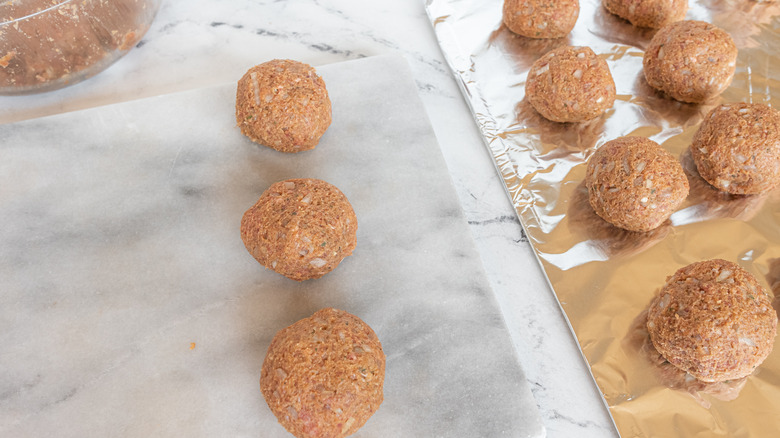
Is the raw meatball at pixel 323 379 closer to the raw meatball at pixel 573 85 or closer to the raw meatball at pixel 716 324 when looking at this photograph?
the raw meatball at pixel 716 324

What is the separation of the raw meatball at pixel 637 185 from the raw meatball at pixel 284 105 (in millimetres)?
974

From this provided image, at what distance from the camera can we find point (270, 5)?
2.66 m

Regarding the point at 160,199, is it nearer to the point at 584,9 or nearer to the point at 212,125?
the point at 212,125

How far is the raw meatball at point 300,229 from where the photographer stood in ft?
5.48

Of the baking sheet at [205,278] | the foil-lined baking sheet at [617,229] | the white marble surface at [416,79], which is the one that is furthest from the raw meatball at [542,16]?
the baking sheet at [205,278]

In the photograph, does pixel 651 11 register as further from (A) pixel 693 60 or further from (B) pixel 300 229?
(B) pixel 300 229

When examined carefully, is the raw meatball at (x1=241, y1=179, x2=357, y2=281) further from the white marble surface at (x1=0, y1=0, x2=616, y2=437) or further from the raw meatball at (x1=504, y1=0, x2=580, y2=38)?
the raw meatball at (x1=504, y1=0, x2=580, y2=38)

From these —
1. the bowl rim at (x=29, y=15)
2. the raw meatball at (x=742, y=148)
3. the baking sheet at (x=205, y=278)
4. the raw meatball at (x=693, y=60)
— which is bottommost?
the baking sheet at (x=205, y=278)

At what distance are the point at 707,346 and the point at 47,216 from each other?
2.08 meters

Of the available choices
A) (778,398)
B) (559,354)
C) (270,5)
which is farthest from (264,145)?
(778,398)

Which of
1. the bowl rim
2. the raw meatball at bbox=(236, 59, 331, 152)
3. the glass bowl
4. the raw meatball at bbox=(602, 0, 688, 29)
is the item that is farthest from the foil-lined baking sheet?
the bowl rim

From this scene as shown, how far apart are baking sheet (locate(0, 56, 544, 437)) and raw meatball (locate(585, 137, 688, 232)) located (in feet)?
1.58

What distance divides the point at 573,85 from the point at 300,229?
3.70ft

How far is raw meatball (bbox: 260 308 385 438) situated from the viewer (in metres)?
1.44
